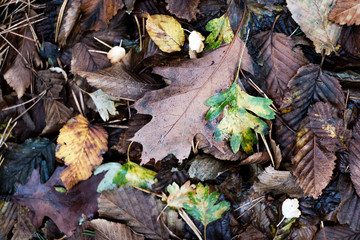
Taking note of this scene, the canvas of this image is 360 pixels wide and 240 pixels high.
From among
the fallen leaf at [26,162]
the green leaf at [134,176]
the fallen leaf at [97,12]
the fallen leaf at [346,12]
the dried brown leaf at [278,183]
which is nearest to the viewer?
the fallen leaf at [346,12]

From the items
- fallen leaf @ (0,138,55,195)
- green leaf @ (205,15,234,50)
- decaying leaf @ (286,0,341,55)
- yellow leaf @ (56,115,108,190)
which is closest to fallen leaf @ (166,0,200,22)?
green leaf @ (205,15,234,50)

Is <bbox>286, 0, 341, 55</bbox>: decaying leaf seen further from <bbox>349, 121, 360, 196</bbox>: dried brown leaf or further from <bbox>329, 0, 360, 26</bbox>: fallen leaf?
<bbox>349, 121, 360, 196</bbox>: dried brown leaf

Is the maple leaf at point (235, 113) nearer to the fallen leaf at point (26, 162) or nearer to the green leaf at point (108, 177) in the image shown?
the green leaf at point (108, 177)

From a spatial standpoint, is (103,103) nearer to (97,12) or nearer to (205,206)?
(97,12)

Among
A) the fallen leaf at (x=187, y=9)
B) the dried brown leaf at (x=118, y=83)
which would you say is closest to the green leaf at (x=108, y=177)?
the dried brown leaf at (x=118, y=83)

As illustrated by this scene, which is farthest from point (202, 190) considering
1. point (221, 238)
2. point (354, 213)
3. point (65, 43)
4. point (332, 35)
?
point (65, 43)

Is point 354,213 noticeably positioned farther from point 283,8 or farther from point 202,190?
point 283,8

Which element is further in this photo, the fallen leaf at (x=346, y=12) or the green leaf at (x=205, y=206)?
the green leaf at (x=205, y=206)
